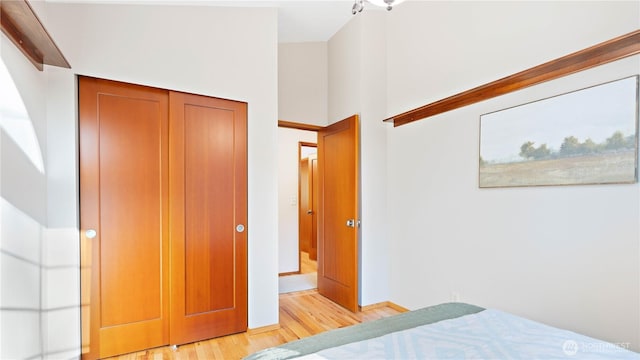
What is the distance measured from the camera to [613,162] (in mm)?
1746

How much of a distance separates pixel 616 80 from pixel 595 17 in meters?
0.41

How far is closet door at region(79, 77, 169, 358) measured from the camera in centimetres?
234

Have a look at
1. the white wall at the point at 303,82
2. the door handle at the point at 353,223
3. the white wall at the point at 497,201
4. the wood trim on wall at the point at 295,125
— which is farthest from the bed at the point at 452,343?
the white wall at the point at 303,82

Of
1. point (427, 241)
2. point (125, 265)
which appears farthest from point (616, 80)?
point (125, 265)

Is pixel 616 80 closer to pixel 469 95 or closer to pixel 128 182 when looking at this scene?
pixel 469 95

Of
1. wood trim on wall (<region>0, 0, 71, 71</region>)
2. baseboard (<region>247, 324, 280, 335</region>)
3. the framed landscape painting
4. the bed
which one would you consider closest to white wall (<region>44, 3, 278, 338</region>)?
baseboard (<region>247, 324, 280, 335</region>)

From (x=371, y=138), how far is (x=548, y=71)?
1.75m

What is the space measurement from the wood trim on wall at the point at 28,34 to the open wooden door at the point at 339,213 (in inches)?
98.9

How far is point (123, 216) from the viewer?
245cm

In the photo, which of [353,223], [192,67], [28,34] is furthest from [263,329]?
[28,34]

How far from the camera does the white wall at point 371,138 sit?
346 centimetres

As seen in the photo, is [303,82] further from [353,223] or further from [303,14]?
[353,223]

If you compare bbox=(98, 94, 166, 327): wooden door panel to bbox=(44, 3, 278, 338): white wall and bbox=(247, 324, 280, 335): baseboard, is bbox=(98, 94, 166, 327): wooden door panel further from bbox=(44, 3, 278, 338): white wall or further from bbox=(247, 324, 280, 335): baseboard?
bbox=(247, 324, 280, 335): baseboard

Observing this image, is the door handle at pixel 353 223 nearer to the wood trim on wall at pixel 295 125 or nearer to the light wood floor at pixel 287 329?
the light wood floor at pixel 287 329
